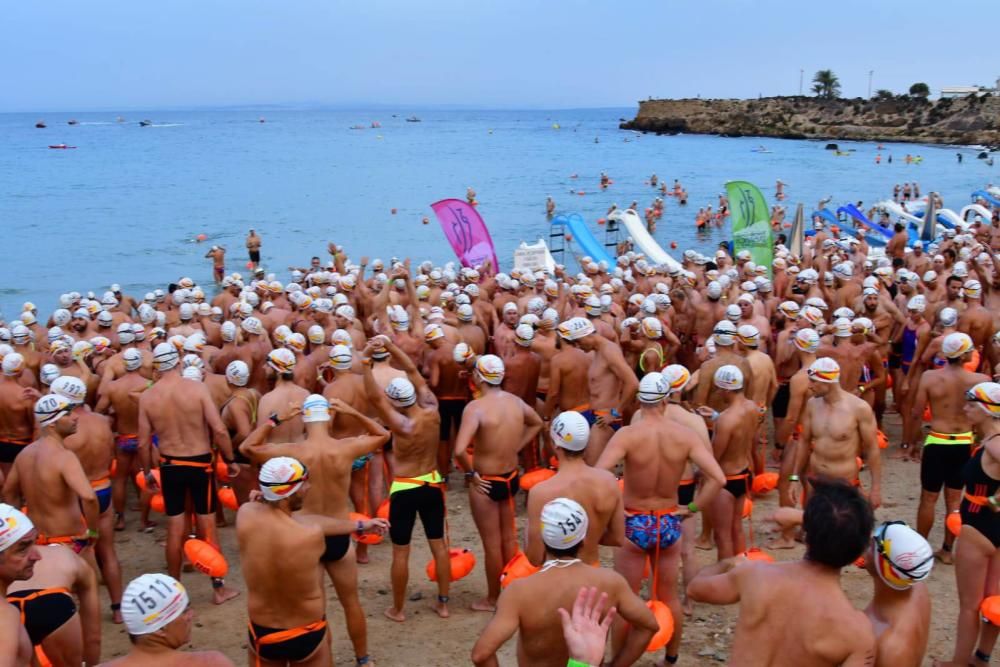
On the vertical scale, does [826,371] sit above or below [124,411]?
above

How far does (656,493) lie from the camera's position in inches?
213

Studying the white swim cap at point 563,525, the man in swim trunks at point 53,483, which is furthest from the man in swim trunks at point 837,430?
the man in swim trunks at point 53,483

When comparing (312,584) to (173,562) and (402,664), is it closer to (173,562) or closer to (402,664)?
(402,664)

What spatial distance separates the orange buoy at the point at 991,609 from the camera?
16.1 ft

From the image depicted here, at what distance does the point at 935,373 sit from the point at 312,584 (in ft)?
17.2

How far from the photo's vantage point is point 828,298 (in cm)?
1129

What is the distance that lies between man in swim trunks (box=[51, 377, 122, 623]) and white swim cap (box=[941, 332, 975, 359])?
22.2 feet

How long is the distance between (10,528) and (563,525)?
2.37 m

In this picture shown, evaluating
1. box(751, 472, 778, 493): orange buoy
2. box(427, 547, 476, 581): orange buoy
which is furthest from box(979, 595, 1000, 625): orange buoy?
box(427, 547, 476, 581): orange buoy

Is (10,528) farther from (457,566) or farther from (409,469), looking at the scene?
(457,566)

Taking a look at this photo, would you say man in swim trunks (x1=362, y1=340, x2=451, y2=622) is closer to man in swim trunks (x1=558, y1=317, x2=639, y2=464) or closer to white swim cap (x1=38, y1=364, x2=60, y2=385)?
man in swim trunks (x1=558, y1=317, x2=639, y2=464)

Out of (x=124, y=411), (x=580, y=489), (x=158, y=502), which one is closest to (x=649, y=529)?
(x=580, y=489)

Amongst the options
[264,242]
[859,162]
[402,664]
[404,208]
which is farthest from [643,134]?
[402,664]

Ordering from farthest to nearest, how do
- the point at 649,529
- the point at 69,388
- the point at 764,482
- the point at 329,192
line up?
the point at 329,192 → the point at 764,482 → the point at 69,388 → the point at 649,529
